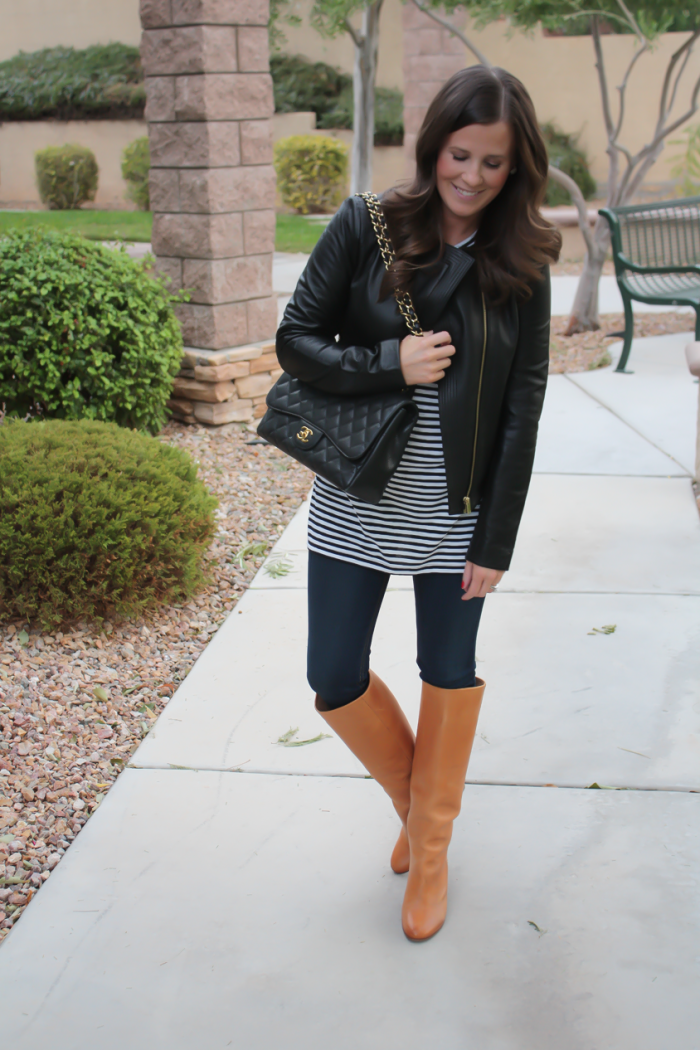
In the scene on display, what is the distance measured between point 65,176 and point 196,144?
49.1 feet

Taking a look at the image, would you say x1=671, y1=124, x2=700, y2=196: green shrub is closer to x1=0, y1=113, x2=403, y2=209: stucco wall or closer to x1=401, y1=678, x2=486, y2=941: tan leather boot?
x1=0, y1=113, x2=403, y2=209: stucco wall

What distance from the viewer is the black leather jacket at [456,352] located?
1.85 metres

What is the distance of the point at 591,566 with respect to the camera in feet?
13.6

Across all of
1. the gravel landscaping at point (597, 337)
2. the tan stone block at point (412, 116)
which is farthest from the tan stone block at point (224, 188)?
the tan stone block at point (412, 116)

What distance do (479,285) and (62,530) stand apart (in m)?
2.02

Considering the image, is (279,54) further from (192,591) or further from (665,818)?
(665,818)

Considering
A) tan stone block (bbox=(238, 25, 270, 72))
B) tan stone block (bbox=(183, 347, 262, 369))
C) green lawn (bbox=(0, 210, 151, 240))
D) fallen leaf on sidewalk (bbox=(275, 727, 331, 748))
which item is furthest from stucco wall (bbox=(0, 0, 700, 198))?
fallen leaf on sidewalk (bbox=(275, 727, 331, 748))

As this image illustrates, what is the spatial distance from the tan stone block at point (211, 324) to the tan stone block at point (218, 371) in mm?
147

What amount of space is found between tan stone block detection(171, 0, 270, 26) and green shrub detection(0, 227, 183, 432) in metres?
1.39

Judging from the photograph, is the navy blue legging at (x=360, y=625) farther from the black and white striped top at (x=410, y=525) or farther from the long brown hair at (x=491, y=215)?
the long brown hair at (x=491, y=215)

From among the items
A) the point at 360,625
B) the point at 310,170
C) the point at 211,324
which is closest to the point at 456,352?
the point at 360,625

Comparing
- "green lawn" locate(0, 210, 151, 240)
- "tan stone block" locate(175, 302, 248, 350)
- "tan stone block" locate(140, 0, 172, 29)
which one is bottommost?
"green lawn" locate(0, 210, 151, 240)

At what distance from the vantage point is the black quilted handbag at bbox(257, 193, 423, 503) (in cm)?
186

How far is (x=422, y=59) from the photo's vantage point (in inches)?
509
